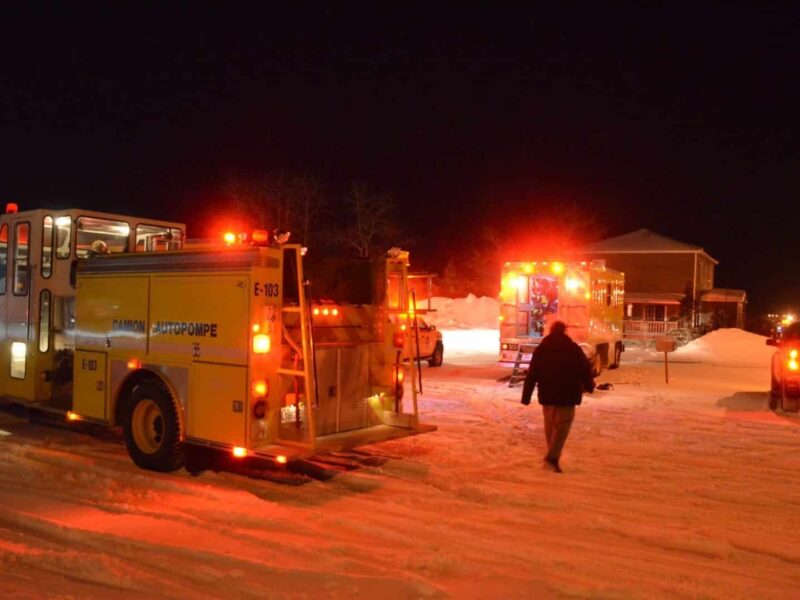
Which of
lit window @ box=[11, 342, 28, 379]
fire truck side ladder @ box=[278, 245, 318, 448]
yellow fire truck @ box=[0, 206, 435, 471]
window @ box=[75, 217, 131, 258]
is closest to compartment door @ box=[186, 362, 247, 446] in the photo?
yellow fire truck @ box=[0, 206, 435, 471]

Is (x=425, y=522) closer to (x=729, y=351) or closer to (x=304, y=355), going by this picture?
(x=304, y=355)

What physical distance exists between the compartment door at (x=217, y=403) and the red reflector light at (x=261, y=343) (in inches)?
9.3

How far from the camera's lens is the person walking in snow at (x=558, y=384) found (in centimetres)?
852

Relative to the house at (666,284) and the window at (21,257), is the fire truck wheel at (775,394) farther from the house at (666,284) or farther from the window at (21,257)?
the house at (666,284)

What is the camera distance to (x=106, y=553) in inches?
220

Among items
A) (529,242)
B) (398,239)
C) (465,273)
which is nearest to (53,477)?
(398,239)

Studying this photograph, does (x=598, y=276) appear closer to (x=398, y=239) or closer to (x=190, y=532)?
(x=190, y=532)

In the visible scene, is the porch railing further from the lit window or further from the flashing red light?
the flashing red light

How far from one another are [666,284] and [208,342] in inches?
1860

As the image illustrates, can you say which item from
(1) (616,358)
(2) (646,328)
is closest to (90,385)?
(1) (616,358)

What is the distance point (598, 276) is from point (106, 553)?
1682cm

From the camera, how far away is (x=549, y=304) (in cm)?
2069

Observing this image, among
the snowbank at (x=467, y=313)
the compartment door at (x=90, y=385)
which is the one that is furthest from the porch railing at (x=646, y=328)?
the compartment door at (x=90, y=385)

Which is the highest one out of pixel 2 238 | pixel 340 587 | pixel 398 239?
pixel 398 239
